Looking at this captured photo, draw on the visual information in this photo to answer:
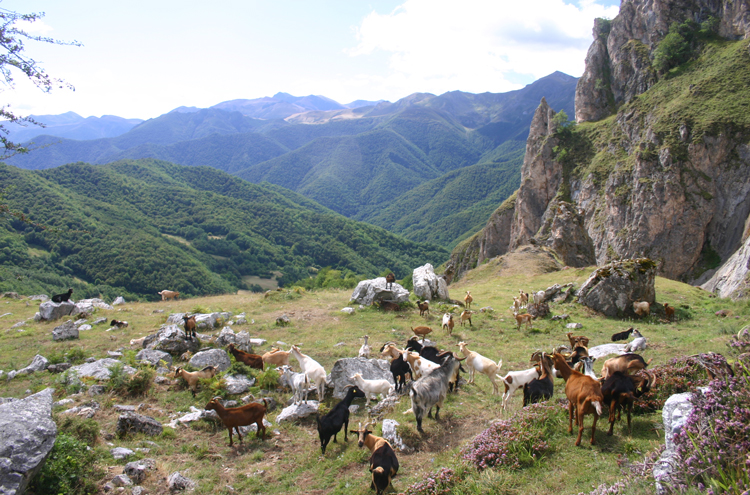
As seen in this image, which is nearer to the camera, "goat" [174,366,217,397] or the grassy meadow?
the grassy meadow

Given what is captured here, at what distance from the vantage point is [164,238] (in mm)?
106438

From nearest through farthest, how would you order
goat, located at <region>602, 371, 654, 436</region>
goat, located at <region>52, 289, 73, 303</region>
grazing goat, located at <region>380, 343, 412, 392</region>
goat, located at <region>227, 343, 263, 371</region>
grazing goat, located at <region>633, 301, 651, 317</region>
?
goat, located at <region>602, 371, 654, 436</region> → grazing goat, located at <region>380, 343, 412, 392</region> → goat, located at <region>227, 343, 263, 371</region> → grazing goat, located at <region>633, 301, 651, 317</region> → goat, located at <region>52, 289, 73, 303</region>

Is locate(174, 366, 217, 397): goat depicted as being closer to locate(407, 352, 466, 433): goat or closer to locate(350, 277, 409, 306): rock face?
locate(407, 352, 466, 433): goat

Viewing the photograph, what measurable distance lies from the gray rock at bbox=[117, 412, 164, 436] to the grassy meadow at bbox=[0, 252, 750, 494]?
22cm

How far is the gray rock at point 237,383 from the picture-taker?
10836 mm

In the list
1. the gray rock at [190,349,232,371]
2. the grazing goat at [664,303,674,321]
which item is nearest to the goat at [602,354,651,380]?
the grazing goat at [664,303,674,321]

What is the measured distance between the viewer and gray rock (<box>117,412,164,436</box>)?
880cm

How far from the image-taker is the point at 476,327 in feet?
57.5

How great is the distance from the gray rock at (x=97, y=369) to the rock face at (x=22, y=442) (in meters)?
5.23

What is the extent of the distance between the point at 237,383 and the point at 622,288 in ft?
59.1

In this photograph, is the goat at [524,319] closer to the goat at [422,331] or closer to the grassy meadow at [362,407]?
the grassy meadow at [362,407]

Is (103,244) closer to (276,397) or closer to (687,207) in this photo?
(276,397)

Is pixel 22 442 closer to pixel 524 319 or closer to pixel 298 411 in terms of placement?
pixel 298 411

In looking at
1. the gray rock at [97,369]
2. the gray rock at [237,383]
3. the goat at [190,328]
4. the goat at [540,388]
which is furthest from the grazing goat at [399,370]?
the goat at [190,328]
